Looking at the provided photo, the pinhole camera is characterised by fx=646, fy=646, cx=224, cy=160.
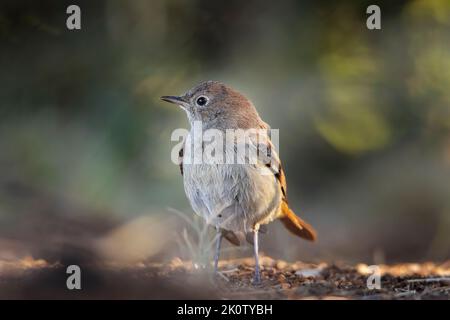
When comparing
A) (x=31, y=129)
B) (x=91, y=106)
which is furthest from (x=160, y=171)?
(x=31, y=129)

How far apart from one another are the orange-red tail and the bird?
0.02 m

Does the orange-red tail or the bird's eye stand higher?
the bird's eye

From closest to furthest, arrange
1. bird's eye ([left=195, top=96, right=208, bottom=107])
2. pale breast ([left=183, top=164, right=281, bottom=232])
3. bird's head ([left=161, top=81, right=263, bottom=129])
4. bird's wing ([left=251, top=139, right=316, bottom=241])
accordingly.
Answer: pale breast ([left=183, top=164, right=281, bottom=232]) < bird's wing ([left=251, top=139, right=316, bottom=241]) < bird's head ([left=161, top=81, right=263, bottom=129]) < bird's eye ([left=195, top=96, right=208, bottom=107])

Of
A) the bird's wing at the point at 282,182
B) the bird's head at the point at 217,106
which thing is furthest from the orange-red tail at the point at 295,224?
the bird's head at the point at 217,106

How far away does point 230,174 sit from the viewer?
5.13 meters

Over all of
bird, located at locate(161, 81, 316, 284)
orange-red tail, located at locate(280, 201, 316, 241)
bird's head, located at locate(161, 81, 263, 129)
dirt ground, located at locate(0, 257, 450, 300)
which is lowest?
dirt ground, located at locate(0, 257, 450, 300)

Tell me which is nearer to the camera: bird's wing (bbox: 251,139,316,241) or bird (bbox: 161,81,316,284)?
bird (bbox: 161,81,316,284)

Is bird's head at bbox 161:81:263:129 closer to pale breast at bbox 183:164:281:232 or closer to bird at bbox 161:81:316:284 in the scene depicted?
bird at bbox 161:81:316:284

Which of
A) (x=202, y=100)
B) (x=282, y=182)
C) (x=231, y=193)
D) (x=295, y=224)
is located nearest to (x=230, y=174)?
(x=231, y=193)

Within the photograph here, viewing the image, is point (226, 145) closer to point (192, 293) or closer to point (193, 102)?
point (193, 102)

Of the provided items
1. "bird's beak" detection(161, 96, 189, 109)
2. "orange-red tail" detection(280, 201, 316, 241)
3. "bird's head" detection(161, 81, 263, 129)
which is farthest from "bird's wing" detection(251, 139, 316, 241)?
"bird's beak" detection(161, 96, 189, 109)

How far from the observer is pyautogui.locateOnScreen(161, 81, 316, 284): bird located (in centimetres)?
517

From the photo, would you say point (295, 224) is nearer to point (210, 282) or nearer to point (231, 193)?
point (231, 193)

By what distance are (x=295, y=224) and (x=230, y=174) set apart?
1104 mm
